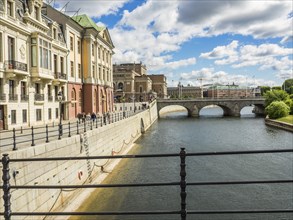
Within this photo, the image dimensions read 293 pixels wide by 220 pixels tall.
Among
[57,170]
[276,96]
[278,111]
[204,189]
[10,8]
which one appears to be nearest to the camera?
[57,170]

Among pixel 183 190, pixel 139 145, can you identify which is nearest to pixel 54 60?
pixel 139 145

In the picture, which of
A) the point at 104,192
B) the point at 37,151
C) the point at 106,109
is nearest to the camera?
the point at 37,151

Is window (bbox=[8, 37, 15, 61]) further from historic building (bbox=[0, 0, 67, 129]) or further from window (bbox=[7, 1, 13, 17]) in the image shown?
window (bbox=[7, 1, 13, 17])

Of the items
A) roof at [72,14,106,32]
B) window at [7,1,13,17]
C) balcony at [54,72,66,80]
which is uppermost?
roof at [72,14,106,32]

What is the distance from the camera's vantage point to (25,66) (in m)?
28.4

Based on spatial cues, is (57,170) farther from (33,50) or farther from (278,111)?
(278,111)

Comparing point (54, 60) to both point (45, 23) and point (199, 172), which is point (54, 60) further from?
point (199, 172)

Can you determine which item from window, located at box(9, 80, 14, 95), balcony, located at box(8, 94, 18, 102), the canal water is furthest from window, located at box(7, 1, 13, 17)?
the canal water

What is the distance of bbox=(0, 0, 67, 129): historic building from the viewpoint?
2552 cm

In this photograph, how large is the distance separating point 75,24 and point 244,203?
33.0 metres

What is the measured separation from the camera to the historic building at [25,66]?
25516 millimetres

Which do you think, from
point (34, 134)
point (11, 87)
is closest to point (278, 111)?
point (11, 87)

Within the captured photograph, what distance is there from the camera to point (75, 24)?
139 ft

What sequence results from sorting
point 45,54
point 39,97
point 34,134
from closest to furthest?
point 34,134, point 39,97, point 45,54
